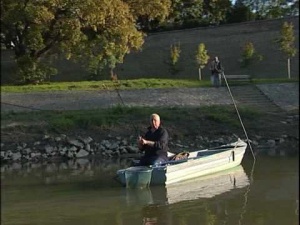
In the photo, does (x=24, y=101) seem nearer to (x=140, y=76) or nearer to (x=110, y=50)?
(x=110, y=50)

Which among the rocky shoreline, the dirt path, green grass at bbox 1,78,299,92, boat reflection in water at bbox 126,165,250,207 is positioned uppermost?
green grass at bbox 1,78,299,92

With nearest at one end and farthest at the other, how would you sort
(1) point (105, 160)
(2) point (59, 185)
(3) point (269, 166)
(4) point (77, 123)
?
(2) point (59, 185) → (3) point (269, 166) → (1) point (105, 160) → (4) point (77, 123)

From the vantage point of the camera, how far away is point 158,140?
40.3 feet

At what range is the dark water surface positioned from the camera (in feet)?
31.8

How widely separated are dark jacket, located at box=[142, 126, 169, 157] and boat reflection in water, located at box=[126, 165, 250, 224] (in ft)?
2.19

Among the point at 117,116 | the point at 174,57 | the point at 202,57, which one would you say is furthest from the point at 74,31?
the point at 174,57

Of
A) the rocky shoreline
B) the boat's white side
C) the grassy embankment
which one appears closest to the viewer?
the boat's white side

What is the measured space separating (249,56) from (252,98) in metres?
7.18

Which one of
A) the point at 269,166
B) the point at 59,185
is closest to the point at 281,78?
the point at 269,166

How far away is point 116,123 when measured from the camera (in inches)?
848

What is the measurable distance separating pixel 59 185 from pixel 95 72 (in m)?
14.7

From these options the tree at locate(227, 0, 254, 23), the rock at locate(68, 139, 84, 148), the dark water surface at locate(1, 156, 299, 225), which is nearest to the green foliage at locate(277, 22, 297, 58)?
the tree at locate(227, 0, 254, 23)

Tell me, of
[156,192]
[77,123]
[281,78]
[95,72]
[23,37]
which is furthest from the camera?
[281,78]

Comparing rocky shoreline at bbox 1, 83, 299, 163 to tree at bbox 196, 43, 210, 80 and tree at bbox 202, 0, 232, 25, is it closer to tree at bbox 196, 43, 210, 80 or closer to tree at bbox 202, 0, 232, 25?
tree at bbox 202, 0, 232, 25
